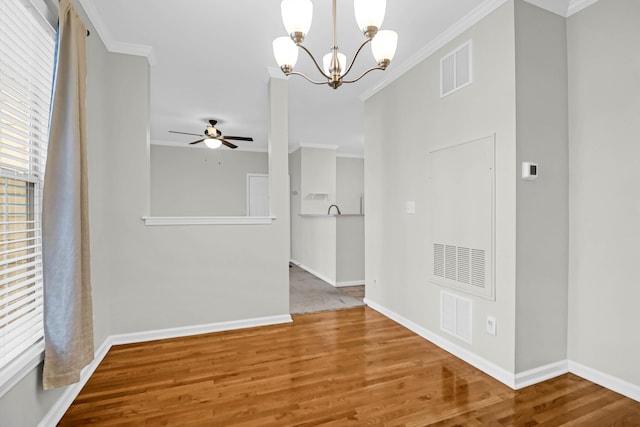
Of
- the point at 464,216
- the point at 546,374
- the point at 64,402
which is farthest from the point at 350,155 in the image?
the point at 64,402

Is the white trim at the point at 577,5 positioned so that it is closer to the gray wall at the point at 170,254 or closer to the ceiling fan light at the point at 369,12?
the ceiling fan light at the point at 369,12

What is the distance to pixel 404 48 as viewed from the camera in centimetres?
289

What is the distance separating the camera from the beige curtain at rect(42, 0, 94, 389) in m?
1.63

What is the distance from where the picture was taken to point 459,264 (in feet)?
8.46

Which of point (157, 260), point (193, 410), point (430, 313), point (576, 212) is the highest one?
point (576, 212)

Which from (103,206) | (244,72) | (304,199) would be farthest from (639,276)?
(304,199)

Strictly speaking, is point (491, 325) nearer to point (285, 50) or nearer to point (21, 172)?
point (285, 50)

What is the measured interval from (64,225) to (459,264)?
2728 mm

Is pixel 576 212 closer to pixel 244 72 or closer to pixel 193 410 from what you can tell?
pixel 193 410

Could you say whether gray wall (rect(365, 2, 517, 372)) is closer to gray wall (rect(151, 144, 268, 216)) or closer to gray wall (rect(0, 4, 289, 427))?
gray wall (rect(0, 4, 289, 427))

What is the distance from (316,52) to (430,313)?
2696mm

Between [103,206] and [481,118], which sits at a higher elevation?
[481,118]

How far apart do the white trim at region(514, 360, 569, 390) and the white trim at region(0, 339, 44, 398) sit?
287cm

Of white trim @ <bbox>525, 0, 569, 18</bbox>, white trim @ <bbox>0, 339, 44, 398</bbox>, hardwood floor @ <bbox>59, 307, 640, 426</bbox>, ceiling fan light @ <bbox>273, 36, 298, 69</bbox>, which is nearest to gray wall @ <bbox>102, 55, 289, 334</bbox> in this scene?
hardwood floor @ <bbox>59, 307, 640, 426</bbox>
